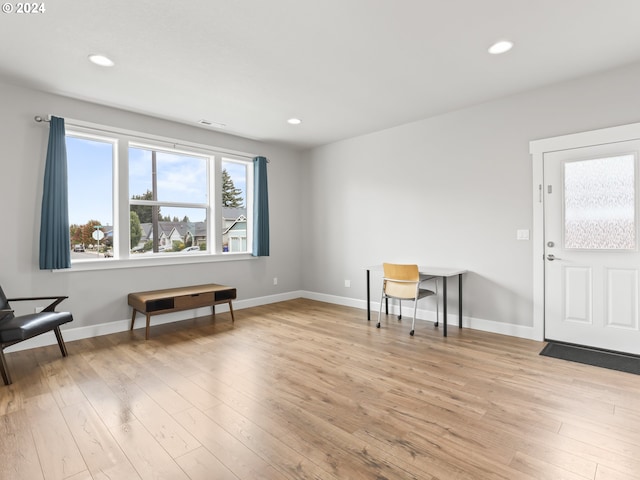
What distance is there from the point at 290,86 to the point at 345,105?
0.82 m

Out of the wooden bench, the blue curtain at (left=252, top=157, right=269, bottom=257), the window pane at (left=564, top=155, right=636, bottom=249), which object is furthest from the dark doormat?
the blue curtain at (left=252, top=157, right=269, bottom=257)

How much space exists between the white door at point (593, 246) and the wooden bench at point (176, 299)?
3.83 metres

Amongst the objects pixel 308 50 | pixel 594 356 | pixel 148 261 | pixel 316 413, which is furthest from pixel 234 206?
pixel 594 356

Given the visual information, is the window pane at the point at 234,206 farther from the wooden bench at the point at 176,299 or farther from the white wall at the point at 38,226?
the wooden bench at the point at 176,299

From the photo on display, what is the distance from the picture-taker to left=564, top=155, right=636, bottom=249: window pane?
3127mm

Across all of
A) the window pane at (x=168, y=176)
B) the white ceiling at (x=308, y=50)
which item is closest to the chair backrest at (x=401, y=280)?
the white ceiling at (x=308, y=50)

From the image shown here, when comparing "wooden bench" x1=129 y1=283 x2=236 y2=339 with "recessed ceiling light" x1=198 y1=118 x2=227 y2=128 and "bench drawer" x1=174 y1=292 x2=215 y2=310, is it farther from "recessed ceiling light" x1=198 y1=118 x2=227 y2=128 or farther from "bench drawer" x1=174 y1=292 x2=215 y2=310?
"recessed ceiling light" x1=198 y1=118 x2=227 y2=128

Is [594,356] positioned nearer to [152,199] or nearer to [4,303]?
[152,199]

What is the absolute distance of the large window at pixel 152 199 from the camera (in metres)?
4.00

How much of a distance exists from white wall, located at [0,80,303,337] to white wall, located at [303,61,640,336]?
1847mm

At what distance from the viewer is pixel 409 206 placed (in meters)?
4.73

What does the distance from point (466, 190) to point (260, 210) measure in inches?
119

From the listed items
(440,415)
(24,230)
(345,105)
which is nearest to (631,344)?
(440,415)

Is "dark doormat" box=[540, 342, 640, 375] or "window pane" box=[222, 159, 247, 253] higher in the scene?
"window pane" box=[222, 159, 247, 253]
